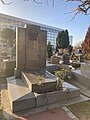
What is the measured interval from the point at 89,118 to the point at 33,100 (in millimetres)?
1938

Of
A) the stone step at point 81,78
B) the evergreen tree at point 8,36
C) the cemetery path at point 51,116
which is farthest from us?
the evergreen tree at point 8,36

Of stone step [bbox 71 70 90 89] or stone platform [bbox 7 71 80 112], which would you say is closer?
stone platform [bbox 7 71 80 112]

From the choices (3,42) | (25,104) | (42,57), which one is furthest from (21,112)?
(3,42)

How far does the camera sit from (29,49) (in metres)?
7.88

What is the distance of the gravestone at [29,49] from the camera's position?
768 centimetres

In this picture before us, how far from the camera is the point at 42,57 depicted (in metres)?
8.29

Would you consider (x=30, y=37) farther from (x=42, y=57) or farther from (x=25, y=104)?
(x=25, y=104)

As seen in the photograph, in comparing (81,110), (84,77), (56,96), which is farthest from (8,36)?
(81,110)

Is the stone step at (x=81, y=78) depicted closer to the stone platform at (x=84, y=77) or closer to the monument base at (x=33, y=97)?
the stone platform at (x=84, y=77)

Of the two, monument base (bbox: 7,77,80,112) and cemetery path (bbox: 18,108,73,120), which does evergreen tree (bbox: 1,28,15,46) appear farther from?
cemetery path (bbox: 18,108,73,120)

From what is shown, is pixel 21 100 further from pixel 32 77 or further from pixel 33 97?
pixel 32 77

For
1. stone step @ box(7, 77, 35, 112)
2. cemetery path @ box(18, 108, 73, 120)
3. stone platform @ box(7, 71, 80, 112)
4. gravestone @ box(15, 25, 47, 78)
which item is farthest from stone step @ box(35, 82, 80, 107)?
gravestone @ box(15, 25, 47, 78)

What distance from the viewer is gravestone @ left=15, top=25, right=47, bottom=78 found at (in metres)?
7.68

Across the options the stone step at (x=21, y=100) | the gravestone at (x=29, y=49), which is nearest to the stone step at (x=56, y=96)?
the stone step at (x=21, y=100)
